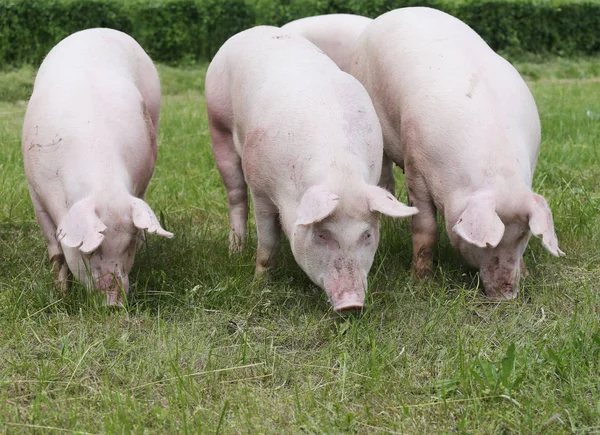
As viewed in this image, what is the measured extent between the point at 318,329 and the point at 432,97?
1.33 metres

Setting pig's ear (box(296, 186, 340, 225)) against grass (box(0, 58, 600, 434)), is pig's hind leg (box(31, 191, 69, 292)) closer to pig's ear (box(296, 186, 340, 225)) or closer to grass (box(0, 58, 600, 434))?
grass (box(0, 58, 600, 434))

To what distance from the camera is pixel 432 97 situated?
4375 mm

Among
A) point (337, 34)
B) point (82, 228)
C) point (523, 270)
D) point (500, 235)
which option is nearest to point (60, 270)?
point (82, 228)

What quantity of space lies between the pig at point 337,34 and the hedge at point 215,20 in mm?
7357

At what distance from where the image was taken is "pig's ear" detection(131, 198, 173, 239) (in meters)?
3.84

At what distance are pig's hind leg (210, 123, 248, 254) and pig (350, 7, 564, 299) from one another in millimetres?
967

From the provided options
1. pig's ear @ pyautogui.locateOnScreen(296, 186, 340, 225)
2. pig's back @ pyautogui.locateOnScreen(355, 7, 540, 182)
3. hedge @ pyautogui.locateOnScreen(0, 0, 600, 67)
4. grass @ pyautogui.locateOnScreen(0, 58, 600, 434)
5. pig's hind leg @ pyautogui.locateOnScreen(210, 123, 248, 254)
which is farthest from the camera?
hedge @ pyautogui.locateOnScreen(0, 0, 600, 67)

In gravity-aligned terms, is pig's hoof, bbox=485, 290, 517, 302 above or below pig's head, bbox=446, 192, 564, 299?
below

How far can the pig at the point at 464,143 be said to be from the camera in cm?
393

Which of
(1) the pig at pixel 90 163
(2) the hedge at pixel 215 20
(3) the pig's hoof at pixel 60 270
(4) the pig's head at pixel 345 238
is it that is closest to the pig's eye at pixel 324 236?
(4) the pig's head at pixel 345 238

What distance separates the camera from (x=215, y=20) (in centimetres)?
1364

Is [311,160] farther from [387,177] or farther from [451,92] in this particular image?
[387,177]

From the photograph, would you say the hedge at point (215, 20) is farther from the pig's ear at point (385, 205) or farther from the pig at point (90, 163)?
the pig's ear at point (385, 205)

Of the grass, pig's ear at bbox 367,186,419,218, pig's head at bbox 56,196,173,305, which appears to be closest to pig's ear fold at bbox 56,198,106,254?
pig's head at bbox 56,196,173,305
